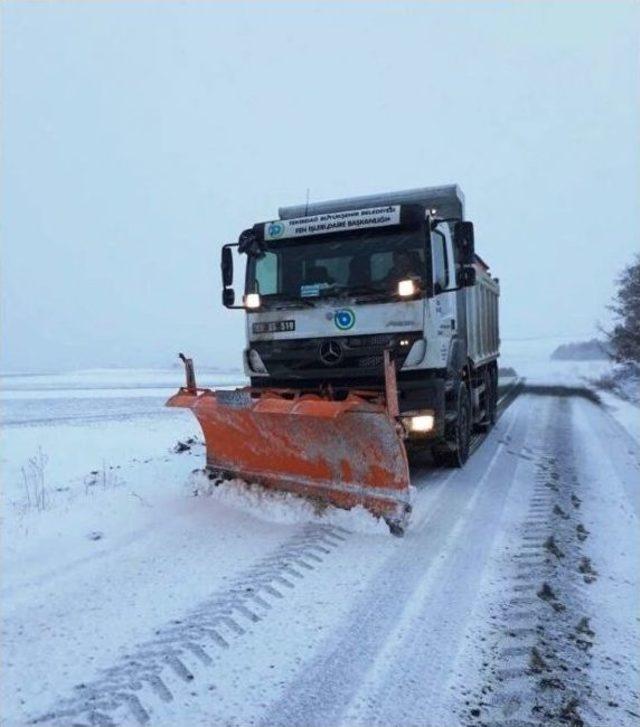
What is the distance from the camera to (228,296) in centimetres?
679

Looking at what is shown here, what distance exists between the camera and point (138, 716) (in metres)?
2.44

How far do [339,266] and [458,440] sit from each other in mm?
2477

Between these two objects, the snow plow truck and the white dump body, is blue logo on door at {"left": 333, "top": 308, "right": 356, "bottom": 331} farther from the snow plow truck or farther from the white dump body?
the white dump body

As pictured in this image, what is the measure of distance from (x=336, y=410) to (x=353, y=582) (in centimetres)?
129

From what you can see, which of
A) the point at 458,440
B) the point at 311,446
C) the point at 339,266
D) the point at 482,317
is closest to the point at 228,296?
the point at 339,266

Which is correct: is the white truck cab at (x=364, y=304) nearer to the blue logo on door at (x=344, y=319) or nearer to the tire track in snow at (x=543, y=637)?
the blue logo on door at (x=344, y=319)

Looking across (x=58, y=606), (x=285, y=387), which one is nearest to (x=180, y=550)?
(x=58, y=606)

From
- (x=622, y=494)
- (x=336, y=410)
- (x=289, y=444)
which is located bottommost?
(x=622, y=494)

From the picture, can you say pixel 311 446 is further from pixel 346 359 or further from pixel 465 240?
pixel 465 240

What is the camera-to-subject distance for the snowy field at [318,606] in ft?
8.35

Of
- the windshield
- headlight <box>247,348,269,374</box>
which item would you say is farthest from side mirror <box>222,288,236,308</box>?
headlight <box>247,348,269,374</box>

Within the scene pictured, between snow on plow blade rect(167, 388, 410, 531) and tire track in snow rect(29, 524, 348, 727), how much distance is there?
0.92m

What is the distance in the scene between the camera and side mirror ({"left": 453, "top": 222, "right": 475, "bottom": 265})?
5.98 metres

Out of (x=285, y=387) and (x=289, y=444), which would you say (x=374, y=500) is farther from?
(x=285, y=387)
